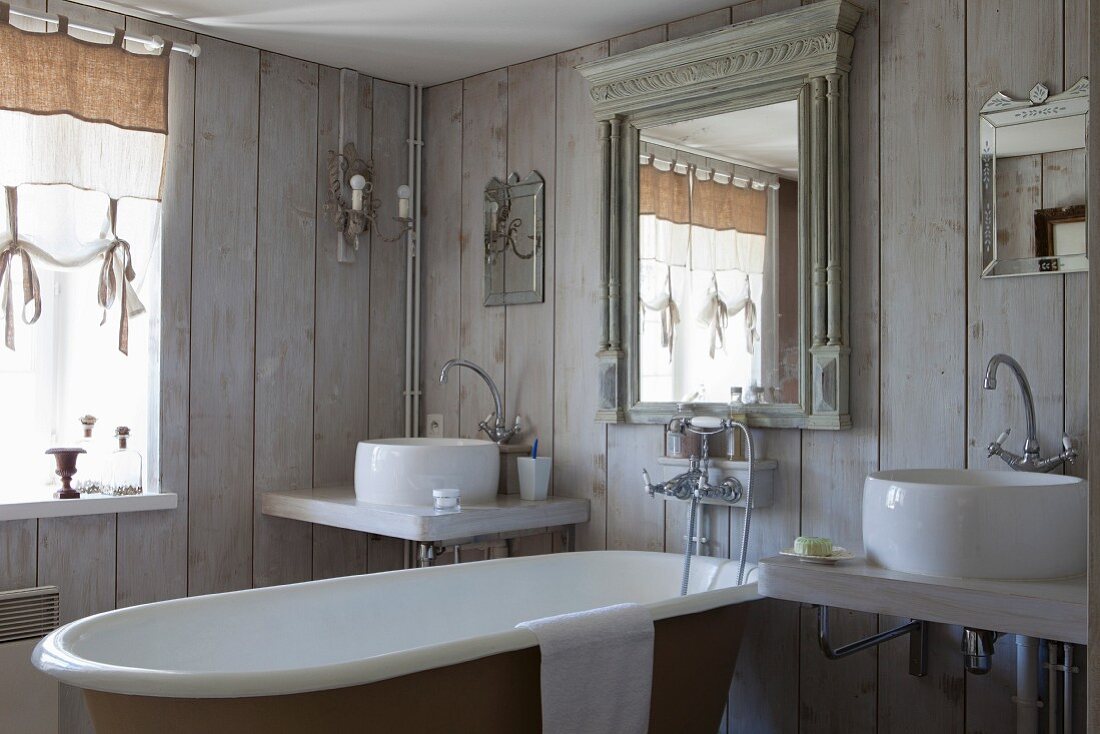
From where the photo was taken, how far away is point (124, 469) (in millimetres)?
3191

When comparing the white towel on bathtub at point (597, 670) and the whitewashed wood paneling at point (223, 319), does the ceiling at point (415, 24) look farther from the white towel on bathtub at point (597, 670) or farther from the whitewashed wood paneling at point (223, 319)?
the white towel on bathtub at point (597, 670)

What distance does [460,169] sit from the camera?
380 centimetres

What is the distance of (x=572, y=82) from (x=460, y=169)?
1.89 feet

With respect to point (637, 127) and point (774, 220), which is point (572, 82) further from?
point (774, 220)

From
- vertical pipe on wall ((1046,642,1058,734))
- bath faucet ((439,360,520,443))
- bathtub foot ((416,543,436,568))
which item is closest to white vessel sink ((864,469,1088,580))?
vertical pipe on wall ((1046,642,1058,734))

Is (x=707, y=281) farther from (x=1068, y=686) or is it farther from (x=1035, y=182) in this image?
(x=1068, y=686)

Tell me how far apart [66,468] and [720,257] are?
196 centimetres

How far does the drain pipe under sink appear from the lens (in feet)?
7.23

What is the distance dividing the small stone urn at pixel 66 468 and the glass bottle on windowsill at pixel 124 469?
0.15 metres

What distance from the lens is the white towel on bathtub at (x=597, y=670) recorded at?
211cm

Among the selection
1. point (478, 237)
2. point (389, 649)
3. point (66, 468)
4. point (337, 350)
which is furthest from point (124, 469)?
point (478, 237)

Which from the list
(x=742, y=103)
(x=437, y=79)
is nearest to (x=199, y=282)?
(x=437, y=79)

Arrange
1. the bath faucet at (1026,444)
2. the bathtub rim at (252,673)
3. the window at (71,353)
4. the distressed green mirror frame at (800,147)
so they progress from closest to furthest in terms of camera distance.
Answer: the bathtub rim at (252,673) < the bath faucet at (1026,444) < the distressed green mirror frame at (800,147) < the window at (71,353)

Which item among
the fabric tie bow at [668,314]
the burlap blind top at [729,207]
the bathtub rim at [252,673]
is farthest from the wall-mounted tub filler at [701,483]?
the bathtub rim at [252,673]
